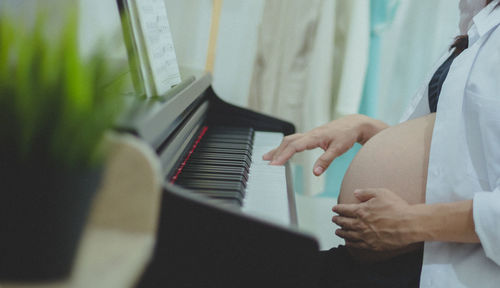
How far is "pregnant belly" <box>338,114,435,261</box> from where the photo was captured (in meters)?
0.96

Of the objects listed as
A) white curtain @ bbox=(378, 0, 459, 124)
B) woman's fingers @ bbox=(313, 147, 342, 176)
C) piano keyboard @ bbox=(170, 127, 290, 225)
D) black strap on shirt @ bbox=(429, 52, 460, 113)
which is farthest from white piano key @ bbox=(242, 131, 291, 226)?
white curtain @ bbox=(378, 0, 459, 124)

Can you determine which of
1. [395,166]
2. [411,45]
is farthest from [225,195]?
[411,45]

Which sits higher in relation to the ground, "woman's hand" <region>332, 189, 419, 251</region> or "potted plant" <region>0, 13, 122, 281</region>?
"potted plant" <region>0, 13, 122, 281</region>

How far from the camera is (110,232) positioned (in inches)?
16.9

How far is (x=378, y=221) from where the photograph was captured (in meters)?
0.86

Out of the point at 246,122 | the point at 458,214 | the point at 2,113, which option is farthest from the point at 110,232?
the point at 246,122

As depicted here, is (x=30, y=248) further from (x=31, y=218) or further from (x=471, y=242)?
(x=471, y=242)

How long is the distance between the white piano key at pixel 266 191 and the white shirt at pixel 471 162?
0.30 metres

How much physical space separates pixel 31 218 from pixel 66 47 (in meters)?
0.15

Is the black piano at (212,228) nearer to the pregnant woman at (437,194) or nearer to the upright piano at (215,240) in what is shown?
the upright piano at (215,240)

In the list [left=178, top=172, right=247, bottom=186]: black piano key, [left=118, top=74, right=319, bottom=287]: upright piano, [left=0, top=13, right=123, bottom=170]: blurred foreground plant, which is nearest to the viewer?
[left=0, top=13, right=123, bottom=170]: blurred foreground plant

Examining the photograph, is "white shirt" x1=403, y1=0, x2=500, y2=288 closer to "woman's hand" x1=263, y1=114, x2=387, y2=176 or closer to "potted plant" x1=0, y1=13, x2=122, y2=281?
"woman's hand" x1=263, y1=114, x2=387, y2=176

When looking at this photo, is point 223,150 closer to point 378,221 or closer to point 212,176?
point 212,176

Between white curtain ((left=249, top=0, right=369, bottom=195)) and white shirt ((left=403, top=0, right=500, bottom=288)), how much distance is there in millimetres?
817
